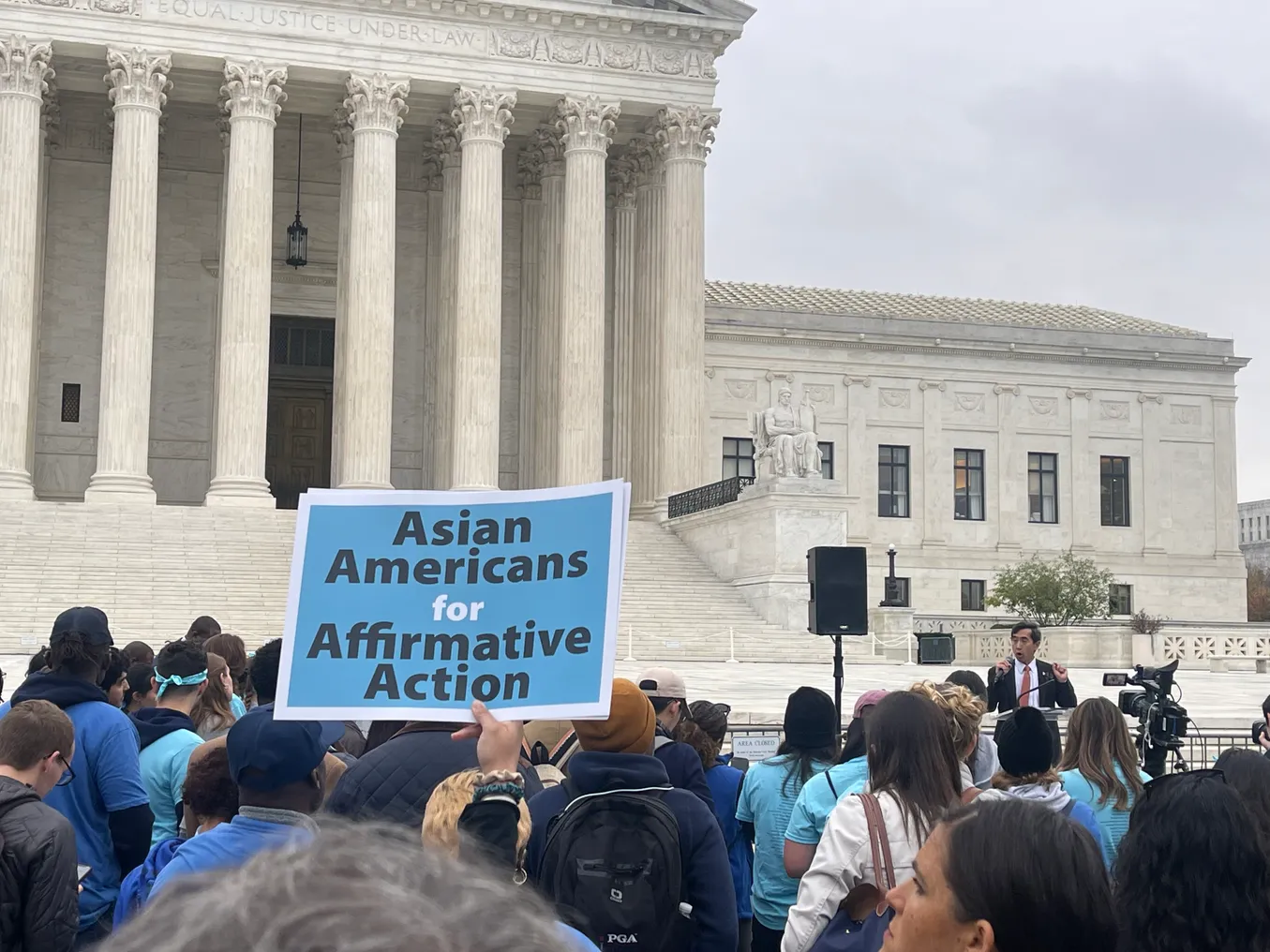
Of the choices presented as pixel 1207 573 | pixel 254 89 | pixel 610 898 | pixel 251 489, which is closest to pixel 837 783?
pixel 610 898

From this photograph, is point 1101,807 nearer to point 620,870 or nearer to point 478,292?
point 620,870

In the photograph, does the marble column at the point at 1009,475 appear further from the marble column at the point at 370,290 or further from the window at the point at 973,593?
the marble column at the point at 370,290

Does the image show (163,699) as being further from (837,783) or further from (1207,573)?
(1207,573)

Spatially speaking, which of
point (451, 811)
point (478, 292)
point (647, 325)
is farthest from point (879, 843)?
point (647, 325)

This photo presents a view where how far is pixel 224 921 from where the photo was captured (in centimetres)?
130

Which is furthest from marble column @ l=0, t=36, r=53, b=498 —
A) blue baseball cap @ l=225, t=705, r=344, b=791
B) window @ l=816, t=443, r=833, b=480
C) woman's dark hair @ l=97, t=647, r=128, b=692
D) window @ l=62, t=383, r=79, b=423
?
blue baseball cap @ l=225, t=705, r=344, b=791

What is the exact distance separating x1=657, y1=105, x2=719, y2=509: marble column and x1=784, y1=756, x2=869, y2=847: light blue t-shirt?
35.8 m

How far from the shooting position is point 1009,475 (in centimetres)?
5162

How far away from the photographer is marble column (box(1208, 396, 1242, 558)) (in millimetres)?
53188

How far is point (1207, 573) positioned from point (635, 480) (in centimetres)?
2120

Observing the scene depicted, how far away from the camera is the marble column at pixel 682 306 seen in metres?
41.8

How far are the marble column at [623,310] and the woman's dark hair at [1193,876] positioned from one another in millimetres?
40143

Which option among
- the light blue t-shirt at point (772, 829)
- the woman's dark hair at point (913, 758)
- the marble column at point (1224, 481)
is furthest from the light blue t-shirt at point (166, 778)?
the marble column at point (1224, 481)

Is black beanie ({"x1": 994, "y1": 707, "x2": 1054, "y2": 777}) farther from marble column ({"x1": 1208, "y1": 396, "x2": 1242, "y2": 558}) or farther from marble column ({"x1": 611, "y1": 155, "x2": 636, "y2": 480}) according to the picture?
marble column ({"x1": 1208, "y1": 396, "x2": 1242, "y2": 558})
